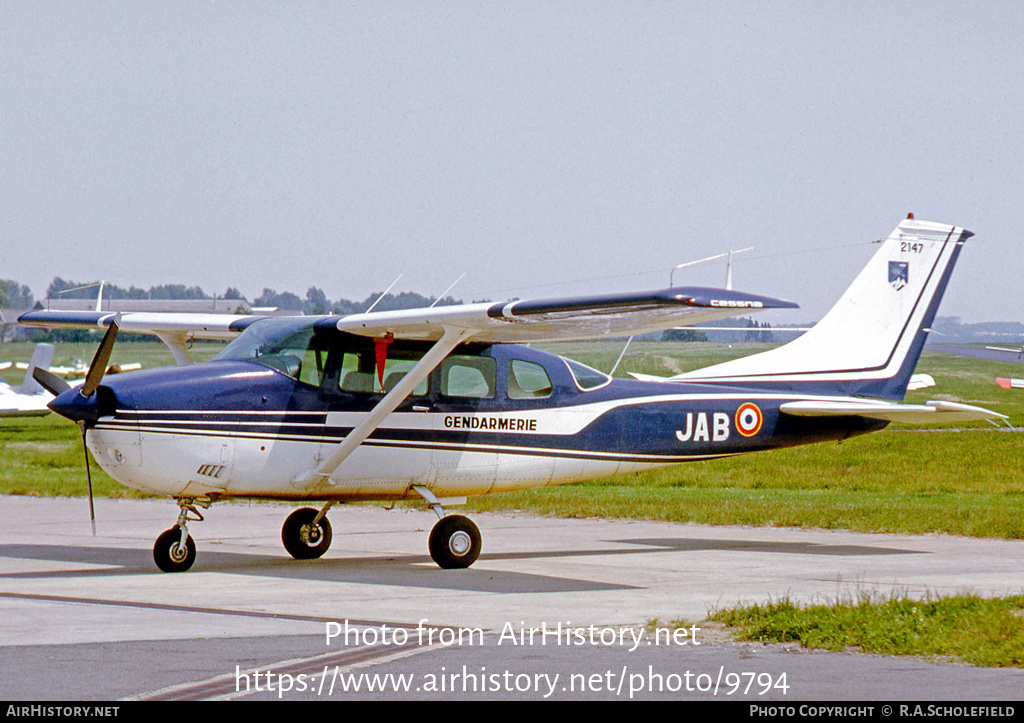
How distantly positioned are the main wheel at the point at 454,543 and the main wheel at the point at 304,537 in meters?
1.63

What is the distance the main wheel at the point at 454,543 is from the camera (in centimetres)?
1253

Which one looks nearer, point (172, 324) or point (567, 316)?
point (567, 316)

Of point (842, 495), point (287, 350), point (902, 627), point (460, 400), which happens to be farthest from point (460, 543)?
point (842, 495)

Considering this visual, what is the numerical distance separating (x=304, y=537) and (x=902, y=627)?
292 inches

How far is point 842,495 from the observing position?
23297 millimetres

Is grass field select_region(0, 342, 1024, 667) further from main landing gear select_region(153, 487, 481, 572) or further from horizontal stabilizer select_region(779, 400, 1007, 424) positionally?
main landing gear select_region(153, 487, 481, 572)

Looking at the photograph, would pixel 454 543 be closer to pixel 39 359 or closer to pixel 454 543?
pixel 454 543

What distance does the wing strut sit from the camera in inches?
476

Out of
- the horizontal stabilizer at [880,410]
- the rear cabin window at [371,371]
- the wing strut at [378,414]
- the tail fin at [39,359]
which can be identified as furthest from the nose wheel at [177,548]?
the tail fin at [39,359]

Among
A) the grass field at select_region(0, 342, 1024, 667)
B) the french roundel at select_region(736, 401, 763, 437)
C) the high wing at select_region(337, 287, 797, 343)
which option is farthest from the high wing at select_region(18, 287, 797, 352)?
the french roundel at select_region(736, 401, 763, 437)

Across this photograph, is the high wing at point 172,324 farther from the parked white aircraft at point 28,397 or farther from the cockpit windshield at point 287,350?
the parked white aircraft at point 28,397

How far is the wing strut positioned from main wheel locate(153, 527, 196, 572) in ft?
4.08
